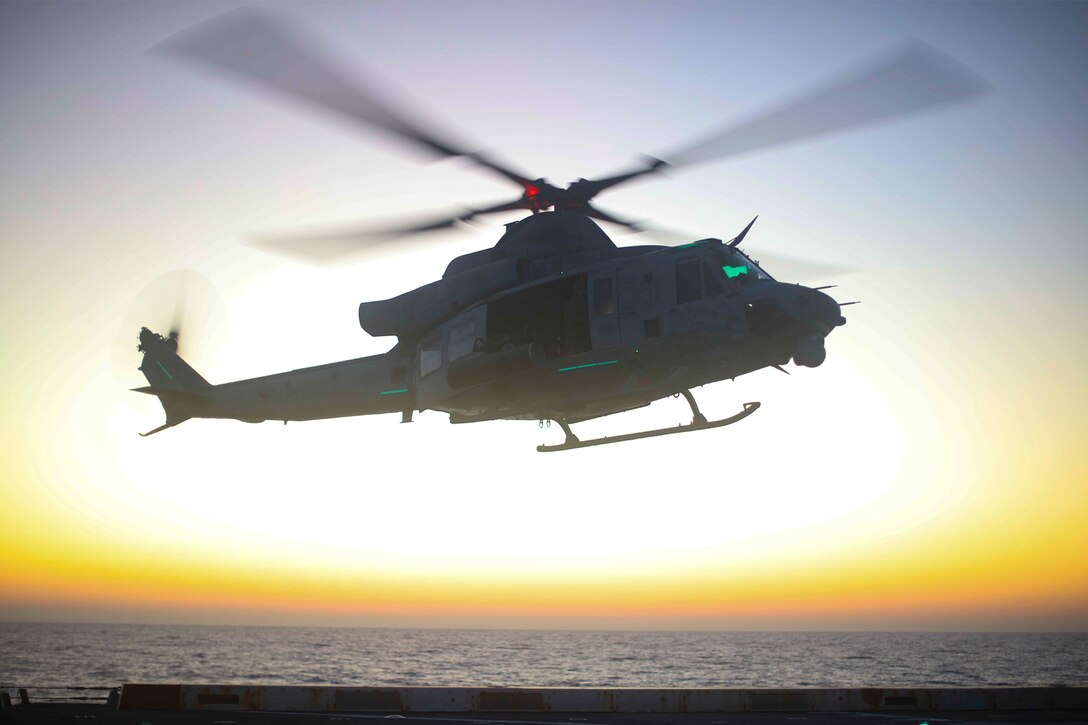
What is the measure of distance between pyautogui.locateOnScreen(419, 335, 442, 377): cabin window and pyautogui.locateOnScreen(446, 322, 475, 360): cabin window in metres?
0.32

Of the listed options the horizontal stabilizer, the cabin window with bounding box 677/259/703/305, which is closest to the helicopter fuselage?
the cabin window with bounding box 677/259/703/305

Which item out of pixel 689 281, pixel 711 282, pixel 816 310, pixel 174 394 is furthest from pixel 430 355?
pixel 174 394

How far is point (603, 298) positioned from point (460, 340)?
9.11 ft

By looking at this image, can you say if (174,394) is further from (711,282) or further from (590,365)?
(711,282)

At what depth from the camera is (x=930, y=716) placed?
15680 mm

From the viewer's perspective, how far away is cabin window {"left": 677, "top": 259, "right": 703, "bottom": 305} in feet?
48.0

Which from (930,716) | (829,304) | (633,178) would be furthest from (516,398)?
(930,716)

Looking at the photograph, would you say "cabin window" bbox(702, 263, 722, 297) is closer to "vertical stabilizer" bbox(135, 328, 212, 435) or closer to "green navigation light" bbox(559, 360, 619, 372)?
"green navigation light" bbox(559, 360, 619, 372)

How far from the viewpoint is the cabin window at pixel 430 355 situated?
16.7 meters

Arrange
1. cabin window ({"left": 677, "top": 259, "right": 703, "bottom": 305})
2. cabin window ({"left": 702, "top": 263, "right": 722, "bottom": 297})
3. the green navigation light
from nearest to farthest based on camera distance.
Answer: cabin window ({"left": 702, "top": 263, "right": 722, "bottom": 297}) < cabin window ({"left": 677, "top": 259, "right": 703, "bottom": 305}) < the green navigation light

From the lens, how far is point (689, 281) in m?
14.7

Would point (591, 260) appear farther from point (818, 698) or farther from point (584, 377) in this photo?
point (818, 698)

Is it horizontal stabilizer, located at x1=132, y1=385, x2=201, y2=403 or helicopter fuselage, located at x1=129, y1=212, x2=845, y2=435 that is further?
horizontal stabilizer, located at x1=132, y1=385, x2=201, y2=403

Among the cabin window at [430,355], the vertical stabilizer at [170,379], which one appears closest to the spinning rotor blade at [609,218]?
the cabin window at [430,355]
